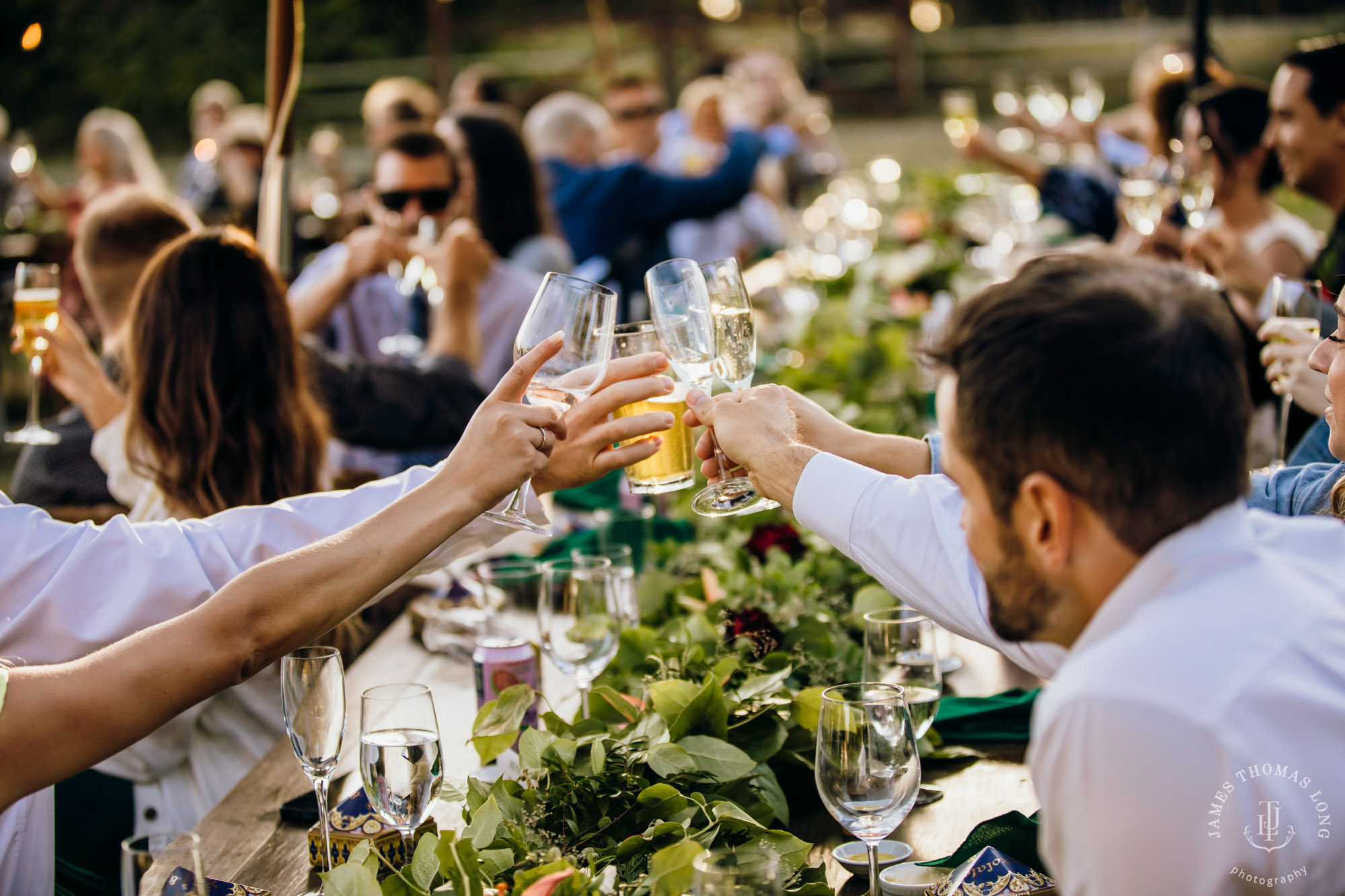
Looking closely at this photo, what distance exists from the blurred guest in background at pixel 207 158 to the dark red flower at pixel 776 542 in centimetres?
712

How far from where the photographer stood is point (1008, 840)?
1192 millimetres

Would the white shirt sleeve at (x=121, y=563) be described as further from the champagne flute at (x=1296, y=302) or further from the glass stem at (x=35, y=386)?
the champagne flute at (x=1296, y=302)

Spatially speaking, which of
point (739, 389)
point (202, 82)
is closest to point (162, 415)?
point (739, 389)

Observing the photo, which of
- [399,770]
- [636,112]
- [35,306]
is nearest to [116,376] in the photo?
[35,306]

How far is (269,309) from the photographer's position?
7.30ft

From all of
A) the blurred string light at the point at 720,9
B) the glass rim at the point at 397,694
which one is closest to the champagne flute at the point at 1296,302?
the glass rim at the point at 397,694

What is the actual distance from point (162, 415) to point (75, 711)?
1.10 m

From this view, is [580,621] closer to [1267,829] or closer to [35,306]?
[1267,829]

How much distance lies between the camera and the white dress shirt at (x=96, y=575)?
4.97ft

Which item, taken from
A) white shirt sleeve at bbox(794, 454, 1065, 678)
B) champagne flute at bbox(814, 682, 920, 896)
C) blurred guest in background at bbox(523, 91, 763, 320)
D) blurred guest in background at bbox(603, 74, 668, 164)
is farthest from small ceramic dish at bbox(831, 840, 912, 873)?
blurred guest in background at bbox(603, 74, 668, 164)

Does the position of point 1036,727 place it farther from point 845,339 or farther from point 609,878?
point 845,339

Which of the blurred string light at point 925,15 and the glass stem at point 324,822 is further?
the blurred string light at point 925,15

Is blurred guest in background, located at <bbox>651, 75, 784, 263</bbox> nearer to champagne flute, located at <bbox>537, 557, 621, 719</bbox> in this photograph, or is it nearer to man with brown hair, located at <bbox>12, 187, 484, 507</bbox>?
man with brown hair, located at <bbox>12, 187, 484, 507</bbox>

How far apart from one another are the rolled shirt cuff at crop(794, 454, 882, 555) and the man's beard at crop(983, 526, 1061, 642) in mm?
408
